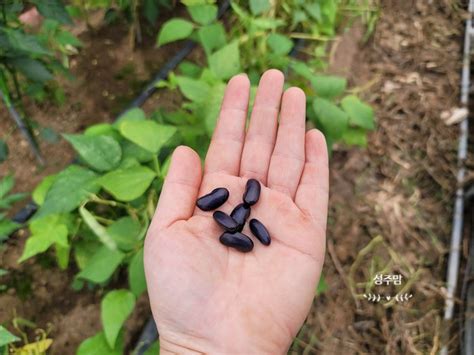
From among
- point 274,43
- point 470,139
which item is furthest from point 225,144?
point 470,139

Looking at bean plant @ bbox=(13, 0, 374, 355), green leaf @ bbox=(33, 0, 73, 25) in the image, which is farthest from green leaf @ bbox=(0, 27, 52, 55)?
bean plant @ bbox=(13, 0, 374, 355)

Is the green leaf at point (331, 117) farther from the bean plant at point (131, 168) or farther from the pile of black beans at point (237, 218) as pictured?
the pile of black beans at point (237, 218)

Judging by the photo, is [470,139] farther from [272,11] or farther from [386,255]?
[272,11]

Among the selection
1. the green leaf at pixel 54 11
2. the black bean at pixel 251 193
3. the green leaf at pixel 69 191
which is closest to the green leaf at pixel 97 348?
the green leaf at pixel 69 191

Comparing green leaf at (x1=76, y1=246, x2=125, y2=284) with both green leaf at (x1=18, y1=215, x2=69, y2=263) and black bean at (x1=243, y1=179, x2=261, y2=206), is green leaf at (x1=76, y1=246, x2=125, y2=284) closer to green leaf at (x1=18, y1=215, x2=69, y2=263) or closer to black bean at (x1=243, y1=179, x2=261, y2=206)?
green leaf at (x1=18, y1=215, x2=69, y2=263)

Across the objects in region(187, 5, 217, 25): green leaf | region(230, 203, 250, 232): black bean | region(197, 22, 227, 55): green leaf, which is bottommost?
region(230, 203, 250, 232): black bean

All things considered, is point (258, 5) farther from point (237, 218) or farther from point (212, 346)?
point (212, 346)
